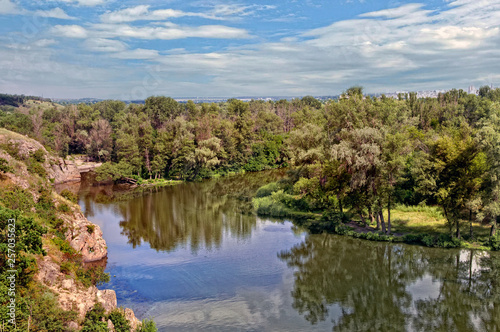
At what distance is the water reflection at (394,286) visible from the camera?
21.5 meters

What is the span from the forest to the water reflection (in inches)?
154

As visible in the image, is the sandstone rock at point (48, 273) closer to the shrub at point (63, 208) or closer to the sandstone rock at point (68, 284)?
the sandstone rock at point (68, 284)

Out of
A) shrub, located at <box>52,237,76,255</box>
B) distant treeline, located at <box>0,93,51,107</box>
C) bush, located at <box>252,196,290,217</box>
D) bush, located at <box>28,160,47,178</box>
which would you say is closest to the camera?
shrub, located at <box>52,237,76,255</box>

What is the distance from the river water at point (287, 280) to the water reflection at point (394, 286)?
0.22ft

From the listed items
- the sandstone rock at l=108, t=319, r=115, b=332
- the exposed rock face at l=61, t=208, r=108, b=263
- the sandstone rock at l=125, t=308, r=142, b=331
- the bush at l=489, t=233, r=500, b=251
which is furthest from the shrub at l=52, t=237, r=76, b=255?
the bush at l=489, t=233, r=500, b=251

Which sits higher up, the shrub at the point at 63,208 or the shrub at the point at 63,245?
the shrub at the point at 63,208

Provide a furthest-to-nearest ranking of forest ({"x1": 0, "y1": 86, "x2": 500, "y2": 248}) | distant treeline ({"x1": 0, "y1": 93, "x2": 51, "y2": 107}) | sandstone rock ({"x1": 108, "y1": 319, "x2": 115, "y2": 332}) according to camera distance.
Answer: distant treeline ({"x1": 0, "y1": 93, "x2": 51, "y2": 107}) < forest ({"x1": 0, "y1": 86, "x2": 500, "y2": 248}) < sandstone rock ({"x1": 108, "y1": 319, "x2": 115, "y2": 332})

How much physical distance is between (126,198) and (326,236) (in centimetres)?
3152

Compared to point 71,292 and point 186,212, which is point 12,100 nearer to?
point 186,212

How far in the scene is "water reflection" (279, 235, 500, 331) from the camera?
21.5m

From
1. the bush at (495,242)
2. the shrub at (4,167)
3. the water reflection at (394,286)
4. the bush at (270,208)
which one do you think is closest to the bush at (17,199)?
the shrub at (4,167)

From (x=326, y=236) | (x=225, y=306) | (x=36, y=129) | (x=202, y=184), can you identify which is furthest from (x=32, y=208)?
(x=36, y=129)

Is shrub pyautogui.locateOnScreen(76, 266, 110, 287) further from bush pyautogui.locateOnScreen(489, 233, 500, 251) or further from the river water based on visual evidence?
bush pyautogui.locateOnScreen(489, 233, 500, 251)

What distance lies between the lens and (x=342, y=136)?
3475 cm
